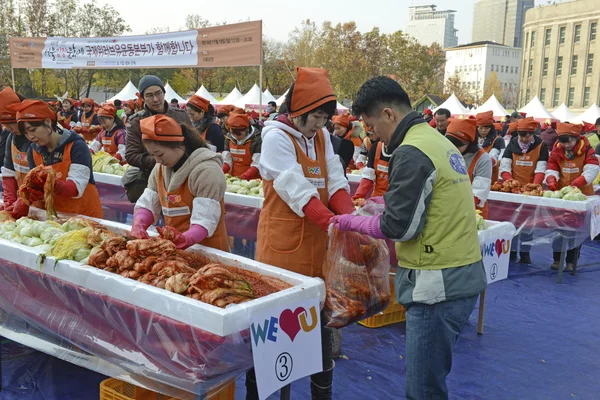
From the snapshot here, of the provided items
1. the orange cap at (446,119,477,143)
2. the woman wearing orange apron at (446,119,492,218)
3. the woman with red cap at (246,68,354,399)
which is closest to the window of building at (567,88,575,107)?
the woman wearing orange apron at (446,119,492,218)

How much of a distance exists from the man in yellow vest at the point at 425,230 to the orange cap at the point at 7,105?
321 centimetres

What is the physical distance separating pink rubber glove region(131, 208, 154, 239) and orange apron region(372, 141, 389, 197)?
8.44 feet

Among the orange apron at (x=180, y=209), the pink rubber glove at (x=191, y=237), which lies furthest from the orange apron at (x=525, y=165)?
the pink rubber glove at (x=191, y=237)

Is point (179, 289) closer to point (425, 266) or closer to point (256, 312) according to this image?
point (256, 312)

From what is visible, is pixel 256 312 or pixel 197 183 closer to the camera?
pixel 256 312

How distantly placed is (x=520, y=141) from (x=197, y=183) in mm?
5099

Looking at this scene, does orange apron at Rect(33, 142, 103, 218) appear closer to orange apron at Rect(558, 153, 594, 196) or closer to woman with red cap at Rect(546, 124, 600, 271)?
woman with red cap at Rect(546, 124, 600, 271)

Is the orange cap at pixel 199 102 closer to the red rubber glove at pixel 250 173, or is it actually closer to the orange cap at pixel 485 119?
the red rubber glove at pixel 250 173

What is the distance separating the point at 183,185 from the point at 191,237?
1.12 feet

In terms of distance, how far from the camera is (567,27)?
58.2 meters

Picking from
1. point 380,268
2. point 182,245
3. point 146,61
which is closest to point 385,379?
point 380,268

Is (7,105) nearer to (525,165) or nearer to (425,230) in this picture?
(425,230)

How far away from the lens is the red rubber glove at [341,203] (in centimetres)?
302

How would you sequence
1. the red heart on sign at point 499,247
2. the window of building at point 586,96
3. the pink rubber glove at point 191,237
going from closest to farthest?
the pink rubber glove at point 191,237, the red heart on sign at point 499,247, the window of building at point 586,96
